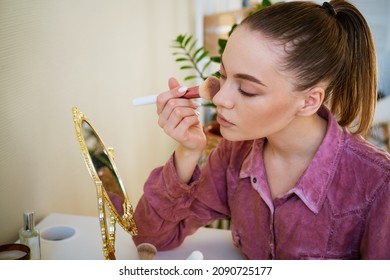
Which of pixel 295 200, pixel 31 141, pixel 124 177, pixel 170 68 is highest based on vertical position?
pixel 170 68

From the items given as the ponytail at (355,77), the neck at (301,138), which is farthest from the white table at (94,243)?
the ponytail at (355,77)

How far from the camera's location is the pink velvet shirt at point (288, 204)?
2.35 feet

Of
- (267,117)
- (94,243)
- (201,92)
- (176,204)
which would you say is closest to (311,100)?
(267,117)

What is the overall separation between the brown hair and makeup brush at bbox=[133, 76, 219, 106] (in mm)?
117

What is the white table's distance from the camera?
0.84 meters

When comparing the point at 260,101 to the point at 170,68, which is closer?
the point at 260,101

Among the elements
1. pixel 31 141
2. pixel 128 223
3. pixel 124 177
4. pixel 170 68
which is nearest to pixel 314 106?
pixel 128 223

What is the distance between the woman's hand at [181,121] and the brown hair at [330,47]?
6.9 inches

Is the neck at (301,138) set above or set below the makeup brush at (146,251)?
above

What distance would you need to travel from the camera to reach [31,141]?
0.87 metres

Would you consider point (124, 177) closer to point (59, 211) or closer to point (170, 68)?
point (59, 211)

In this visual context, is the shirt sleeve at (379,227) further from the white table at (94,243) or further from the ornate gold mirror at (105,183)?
the ornate gold mirror at (105,183)

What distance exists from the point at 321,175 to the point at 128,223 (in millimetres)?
345

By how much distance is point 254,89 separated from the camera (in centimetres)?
65
